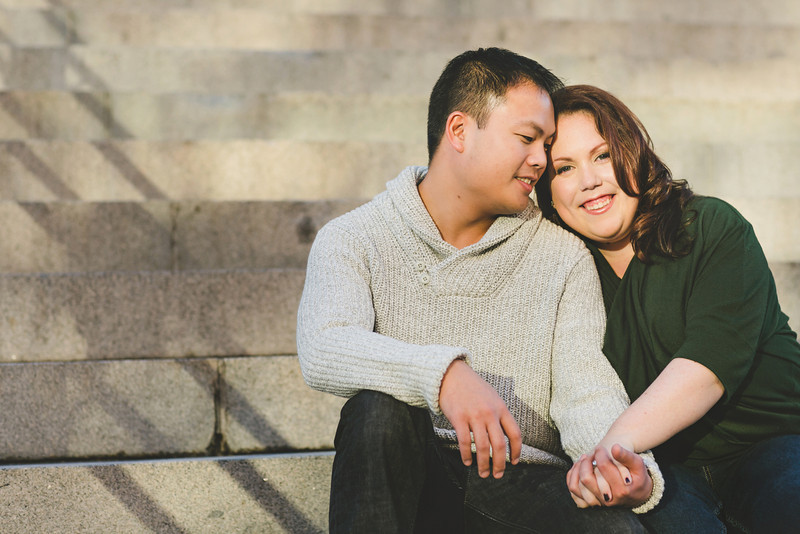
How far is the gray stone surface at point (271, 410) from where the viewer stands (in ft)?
7.95

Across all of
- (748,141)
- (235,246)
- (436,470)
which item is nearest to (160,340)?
(235,246)

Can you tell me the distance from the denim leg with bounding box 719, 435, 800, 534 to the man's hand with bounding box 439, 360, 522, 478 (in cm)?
54

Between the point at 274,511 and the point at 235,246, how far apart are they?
1.16m

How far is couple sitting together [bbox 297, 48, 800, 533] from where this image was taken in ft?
5.00

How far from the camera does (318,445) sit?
2.44 meters

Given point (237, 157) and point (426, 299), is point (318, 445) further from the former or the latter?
point (237, 157)

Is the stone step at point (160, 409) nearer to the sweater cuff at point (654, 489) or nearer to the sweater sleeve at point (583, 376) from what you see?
the sweater sleeve at point (583, 376)

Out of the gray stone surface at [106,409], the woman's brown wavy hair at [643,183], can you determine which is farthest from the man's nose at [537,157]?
the gray stone surface at [106,409]

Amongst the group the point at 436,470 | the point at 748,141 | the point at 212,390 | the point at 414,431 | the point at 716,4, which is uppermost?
the point at 716,4

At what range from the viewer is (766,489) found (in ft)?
5.43

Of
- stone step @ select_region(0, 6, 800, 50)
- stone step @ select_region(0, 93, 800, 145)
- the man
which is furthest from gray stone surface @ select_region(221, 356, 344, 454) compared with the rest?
stone step @ select_region(0, 6, 800, 50)

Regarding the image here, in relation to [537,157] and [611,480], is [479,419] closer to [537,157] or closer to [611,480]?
[611,480]

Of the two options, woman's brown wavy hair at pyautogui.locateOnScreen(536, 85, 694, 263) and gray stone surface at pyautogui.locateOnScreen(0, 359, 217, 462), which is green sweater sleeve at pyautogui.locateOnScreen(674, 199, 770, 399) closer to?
woman's brown wavy hair at pyautogui.locateOnScreen(536, 85, 694, 263)

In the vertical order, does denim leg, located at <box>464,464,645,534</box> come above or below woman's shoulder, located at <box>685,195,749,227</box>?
below
